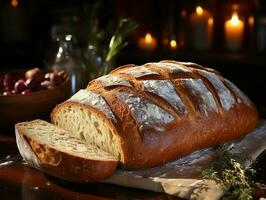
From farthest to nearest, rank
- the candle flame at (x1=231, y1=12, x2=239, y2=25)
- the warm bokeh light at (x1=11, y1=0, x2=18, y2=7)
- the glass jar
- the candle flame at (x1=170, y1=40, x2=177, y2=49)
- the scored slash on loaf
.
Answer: the warm bokeh light at (x1=11, y1=0, x2=18, y2=7) < the candle flame at (x1=170, y1=40, x2=177, y2=49) < the candle flame at (x1=231, y1=12, x2=239, y2=25) < the glass jar < the scored slash on loaf

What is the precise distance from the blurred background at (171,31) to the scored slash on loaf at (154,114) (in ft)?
4.18

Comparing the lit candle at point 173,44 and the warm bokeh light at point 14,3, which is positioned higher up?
the warm bokeh light at point 14,3

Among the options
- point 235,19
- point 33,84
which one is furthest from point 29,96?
point 235,19

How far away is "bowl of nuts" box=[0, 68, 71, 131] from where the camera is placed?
1.48 meters

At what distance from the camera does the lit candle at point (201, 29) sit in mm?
3354

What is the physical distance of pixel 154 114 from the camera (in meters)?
1.24

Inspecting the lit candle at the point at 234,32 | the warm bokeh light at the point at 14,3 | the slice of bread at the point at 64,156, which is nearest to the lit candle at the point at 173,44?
the lit candle at the point at 234,32

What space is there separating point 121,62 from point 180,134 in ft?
7.57

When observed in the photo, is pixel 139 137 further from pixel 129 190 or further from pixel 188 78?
pixel 188 78

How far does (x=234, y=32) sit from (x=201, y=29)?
0.25m

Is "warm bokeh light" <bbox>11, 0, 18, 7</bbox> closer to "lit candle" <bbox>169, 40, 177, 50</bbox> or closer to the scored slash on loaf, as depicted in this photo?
"lit candle" <bbox>169, 40, 177, 50</bbox>

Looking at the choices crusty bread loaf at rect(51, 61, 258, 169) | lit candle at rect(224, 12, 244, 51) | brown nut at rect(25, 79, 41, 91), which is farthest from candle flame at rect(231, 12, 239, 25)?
brown nut at rect(25, 79, 41, 91)

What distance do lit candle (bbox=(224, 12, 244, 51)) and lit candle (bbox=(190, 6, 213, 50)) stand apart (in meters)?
0.14

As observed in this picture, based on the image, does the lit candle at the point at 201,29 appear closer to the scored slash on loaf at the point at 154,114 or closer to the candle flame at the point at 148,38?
the candle flame at the point at 148,38
